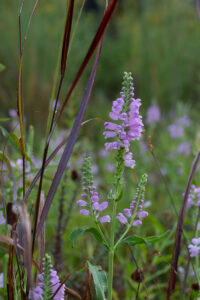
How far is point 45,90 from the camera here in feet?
16.3

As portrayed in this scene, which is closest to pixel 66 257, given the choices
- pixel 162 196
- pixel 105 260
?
pixel 105 260

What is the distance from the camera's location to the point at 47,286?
789 millimetres

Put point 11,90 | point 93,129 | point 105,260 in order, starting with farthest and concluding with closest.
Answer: point 11,90 < point 93,129 < point 105,260

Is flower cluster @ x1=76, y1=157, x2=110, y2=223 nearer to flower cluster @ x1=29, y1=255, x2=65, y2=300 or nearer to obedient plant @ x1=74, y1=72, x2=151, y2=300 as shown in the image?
obedient plant @ x1=74, y1=72, x2=151, y2=300

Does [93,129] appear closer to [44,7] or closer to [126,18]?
[44,7]

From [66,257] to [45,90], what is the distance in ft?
10.3

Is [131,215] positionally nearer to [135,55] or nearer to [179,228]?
[179,228]

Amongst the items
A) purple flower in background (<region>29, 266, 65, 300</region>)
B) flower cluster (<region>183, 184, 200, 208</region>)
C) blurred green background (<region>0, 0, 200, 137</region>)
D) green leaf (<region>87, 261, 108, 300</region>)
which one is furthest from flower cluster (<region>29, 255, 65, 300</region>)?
blurred green background (<region>0, 0, 200, 137</region>)

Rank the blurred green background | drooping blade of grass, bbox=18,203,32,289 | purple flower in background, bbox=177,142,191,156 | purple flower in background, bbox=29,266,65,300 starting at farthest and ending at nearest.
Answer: the blurred green background < purple flower in background, bbox=177,142,191,156 < purple flower in background, bbox=29,266,65,300 < drooping blade of grass, bbox=18,203,32,289

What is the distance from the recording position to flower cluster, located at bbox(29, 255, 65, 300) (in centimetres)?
77

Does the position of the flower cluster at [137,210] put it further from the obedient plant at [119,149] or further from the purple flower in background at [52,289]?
the purple flower in background at [52,289]

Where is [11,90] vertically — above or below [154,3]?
below

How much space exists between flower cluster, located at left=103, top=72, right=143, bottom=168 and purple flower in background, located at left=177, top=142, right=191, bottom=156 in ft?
8.48

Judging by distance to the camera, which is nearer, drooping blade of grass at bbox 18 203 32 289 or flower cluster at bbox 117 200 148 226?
drooping blade of grass at bbox 18 203 32 289
